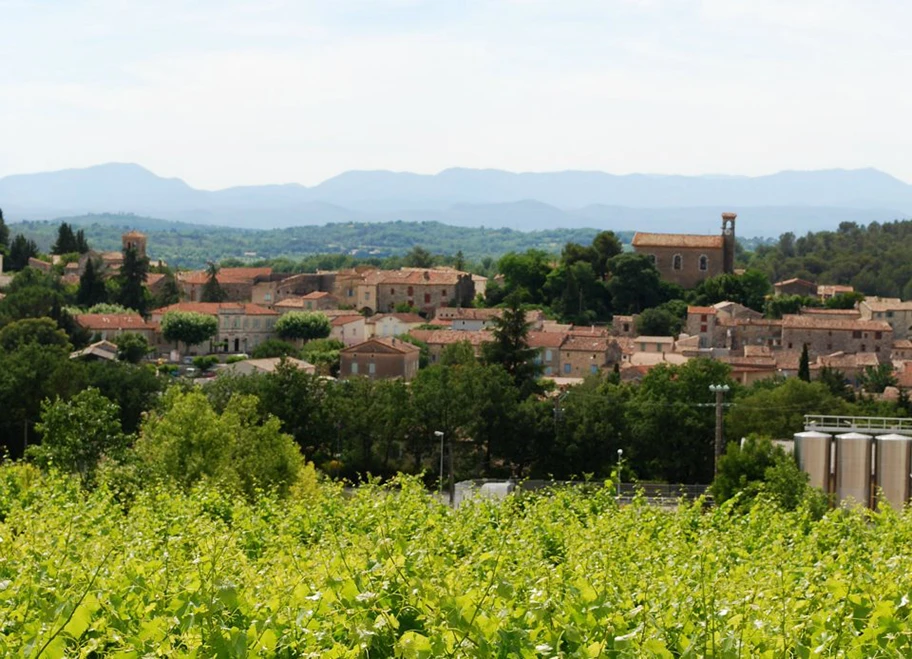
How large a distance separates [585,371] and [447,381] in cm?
2652

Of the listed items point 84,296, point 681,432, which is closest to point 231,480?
point 681,432

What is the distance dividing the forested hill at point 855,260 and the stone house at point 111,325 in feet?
181

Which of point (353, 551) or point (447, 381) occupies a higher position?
point (353, 551)

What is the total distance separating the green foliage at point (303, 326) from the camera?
79125mm

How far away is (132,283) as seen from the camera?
8775 centimetres

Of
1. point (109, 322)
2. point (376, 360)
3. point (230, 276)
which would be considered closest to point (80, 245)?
point (230, 276)

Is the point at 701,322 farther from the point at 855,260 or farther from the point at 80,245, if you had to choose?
the point at 80,245

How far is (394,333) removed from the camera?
8006cm

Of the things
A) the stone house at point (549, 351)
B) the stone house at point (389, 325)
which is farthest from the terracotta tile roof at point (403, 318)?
the stone house at point (549, 351)

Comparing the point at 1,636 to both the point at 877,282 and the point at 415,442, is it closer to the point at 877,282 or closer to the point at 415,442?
the point at 415,442

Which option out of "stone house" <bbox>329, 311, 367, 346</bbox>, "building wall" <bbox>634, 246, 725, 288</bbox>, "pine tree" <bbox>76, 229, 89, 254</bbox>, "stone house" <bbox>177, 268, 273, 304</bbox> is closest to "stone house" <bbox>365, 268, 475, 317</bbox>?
"stone house" <bbox>329, 311, 367, 346</bbox>

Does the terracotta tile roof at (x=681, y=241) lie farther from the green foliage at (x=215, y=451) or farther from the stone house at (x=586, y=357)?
the green foliage at (x=215, y=451)

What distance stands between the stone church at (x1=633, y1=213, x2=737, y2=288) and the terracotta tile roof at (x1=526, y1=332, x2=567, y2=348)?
16.6m

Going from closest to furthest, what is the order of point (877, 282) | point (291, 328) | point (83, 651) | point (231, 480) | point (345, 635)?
point (83, 651) < point (345, 635) < point (231, 480) < point (291, 328) < point (877, 282)
